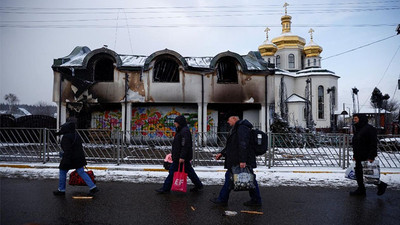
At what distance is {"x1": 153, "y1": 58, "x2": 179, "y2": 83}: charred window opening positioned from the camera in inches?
781

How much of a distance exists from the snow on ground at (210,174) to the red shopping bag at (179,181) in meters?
1.71

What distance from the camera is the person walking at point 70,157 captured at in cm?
601

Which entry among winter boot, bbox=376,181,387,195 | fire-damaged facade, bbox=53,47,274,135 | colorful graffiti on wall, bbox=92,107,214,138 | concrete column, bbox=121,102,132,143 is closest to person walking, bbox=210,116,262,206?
winter boot, bbox=376,181,387,195

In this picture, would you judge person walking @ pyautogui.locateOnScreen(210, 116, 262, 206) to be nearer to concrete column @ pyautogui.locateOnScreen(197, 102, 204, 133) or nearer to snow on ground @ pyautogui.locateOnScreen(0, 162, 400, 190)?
snow on ground @ pyautogui.locateOnScreen(0, 162, 400, 190)

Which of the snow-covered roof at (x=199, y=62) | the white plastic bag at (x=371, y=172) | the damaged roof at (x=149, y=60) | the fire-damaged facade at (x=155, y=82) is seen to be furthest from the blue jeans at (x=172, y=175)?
the snow-covered roof at (x=199, y=62)

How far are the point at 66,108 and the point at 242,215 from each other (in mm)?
18578

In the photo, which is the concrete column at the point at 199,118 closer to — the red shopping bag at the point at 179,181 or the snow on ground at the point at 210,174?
the snow on ground at the point at 210,174

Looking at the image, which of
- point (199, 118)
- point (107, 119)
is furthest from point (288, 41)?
point (107, 119)

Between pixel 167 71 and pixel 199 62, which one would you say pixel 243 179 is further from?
pixel 199 62

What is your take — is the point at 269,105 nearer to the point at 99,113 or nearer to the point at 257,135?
the point at 99,113

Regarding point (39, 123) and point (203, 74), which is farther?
point (39, 123)

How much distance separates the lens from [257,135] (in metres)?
5.34

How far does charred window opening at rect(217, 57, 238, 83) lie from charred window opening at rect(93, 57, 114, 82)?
7999mm

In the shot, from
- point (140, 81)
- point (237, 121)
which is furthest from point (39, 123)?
point (237, 121)
